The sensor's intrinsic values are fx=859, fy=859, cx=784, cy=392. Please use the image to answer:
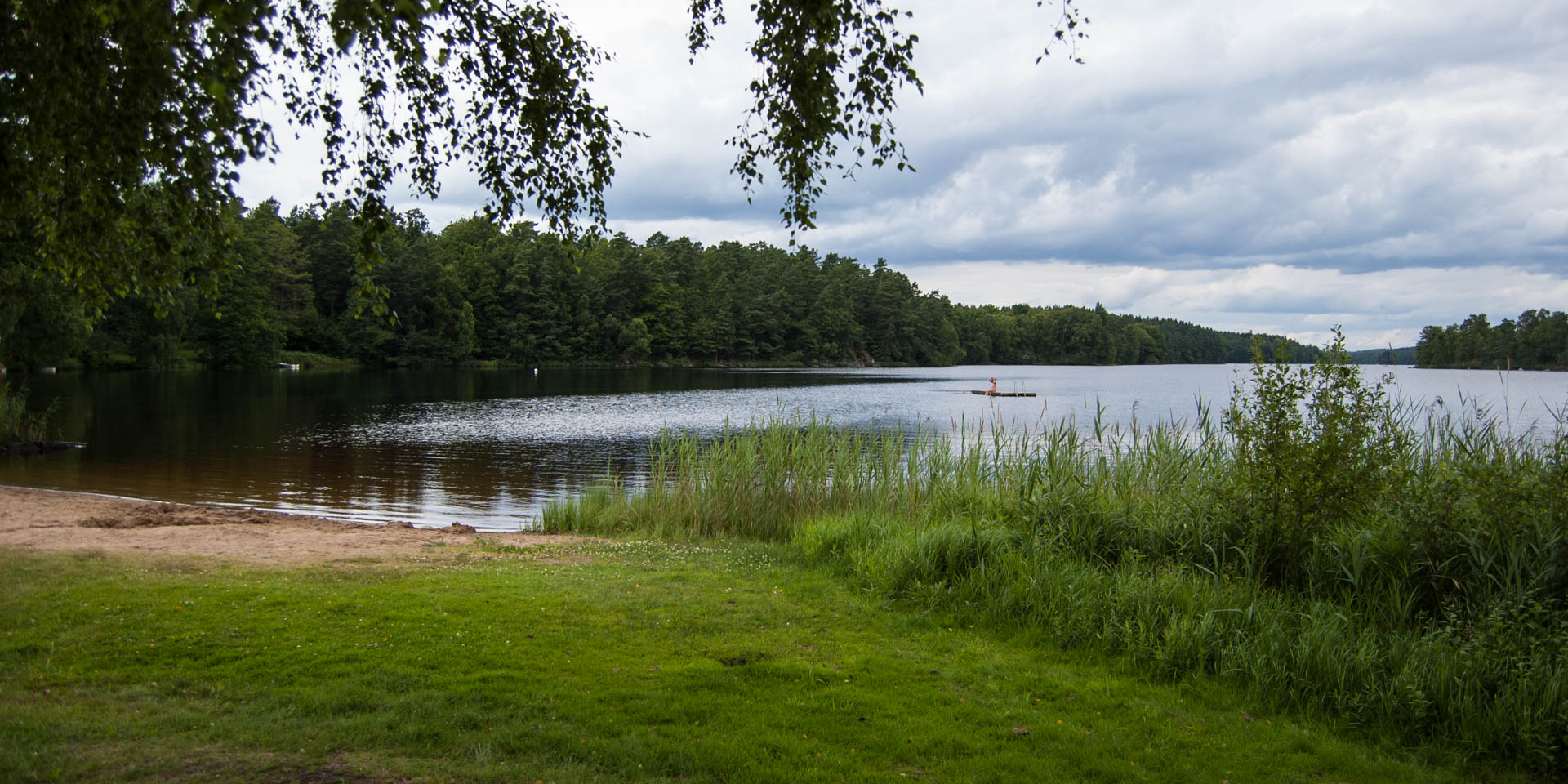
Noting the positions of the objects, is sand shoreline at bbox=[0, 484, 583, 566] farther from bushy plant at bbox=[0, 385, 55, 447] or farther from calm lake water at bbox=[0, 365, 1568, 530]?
bushy plant at bbox=[0, 385, 55, 447]

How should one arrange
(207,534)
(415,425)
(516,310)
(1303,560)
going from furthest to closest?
(516,310) < (415,425) < (207,534) < (1303,560)

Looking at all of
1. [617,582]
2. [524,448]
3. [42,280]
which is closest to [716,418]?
[524,448]

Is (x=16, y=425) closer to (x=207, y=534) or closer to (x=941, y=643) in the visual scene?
(x=207, y=534)

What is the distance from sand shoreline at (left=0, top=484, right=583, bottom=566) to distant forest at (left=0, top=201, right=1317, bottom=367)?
20.4m

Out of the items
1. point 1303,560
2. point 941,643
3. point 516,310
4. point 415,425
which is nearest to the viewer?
point 941,643

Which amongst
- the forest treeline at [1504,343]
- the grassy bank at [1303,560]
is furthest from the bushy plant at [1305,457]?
the forest treeline at [1504,343]

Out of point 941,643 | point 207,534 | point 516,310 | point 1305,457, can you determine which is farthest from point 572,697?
point 516,310

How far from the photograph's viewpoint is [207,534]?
Answer: 13.3 meters

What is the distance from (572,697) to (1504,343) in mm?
140261

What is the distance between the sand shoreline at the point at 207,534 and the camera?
11219 mm

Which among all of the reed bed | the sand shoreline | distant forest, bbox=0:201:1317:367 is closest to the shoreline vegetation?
the sand shoreline

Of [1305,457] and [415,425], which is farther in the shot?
[415,425]

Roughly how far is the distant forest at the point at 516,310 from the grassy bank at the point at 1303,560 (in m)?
36.1

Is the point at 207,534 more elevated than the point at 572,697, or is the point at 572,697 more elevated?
the point at 572,697
